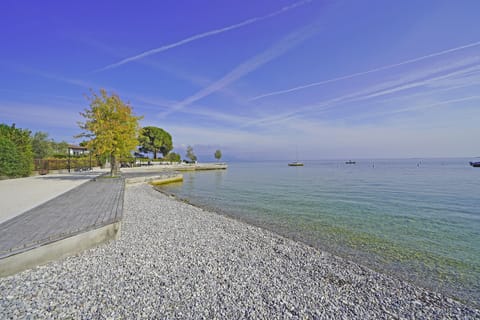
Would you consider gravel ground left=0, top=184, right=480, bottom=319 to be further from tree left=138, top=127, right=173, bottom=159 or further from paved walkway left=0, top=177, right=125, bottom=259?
tree left=138, top=127, right=173, bottom=159

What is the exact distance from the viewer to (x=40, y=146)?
31578mm

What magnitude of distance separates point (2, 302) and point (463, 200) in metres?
19.5

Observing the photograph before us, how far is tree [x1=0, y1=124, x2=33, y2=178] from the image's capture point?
14777mm

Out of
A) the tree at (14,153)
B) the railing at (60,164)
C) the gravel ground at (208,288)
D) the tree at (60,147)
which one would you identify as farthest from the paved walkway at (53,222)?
the tree at (60,147)

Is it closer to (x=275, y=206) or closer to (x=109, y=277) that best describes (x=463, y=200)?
(x=275, y=206)

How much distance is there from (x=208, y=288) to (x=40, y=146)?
39618 mm

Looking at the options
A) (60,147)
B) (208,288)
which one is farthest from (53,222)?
(60,147)

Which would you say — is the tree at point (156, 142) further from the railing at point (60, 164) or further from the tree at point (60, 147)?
the railing at point (60, 164)

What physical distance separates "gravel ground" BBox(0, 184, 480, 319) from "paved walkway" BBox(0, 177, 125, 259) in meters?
0.53

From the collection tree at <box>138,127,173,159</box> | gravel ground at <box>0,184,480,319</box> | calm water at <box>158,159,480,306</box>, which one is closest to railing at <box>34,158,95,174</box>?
calm water at <box>158,159,480,306</box>

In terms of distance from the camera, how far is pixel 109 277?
3578 millimetres

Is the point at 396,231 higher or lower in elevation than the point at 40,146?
lower

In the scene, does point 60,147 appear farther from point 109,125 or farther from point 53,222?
point 53,222

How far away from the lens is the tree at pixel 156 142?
180ft
